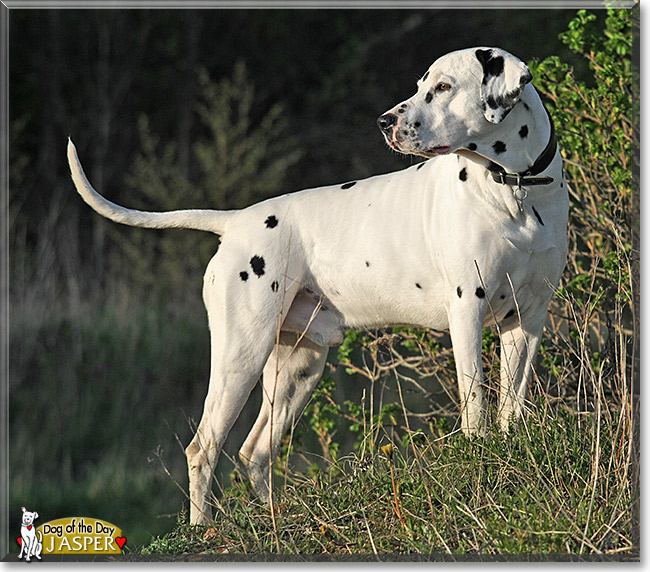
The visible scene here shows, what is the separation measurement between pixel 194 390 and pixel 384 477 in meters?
5.39

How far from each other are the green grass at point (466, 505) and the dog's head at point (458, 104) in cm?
113

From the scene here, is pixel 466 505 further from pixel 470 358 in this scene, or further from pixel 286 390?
pixel 286 390

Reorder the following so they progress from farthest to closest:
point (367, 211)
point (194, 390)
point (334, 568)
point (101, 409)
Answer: point (194, 390), point (101, 409), point (367, 211), point (334, 568)

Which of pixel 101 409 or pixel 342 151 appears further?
pixel 342 151

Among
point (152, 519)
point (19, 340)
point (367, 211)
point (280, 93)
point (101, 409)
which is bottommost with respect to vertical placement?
point (152, 519)

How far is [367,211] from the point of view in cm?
412

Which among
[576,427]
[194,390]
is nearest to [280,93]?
[194,390]

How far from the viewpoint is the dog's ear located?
3.43 m

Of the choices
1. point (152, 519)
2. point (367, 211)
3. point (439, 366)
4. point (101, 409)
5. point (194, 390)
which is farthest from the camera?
point (194, 390)

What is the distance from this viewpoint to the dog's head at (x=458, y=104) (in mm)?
3441

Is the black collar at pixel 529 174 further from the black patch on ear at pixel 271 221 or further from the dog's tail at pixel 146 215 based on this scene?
the dog's tail at pixel 146 215

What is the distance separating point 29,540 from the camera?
11.2 feet

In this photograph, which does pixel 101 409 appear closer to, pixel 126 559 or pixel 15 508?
pixel 15 508

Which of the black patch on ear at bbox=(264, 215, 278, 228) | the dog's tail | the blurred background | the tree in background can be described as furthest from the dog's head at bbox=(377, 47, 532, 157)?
the tree in background
